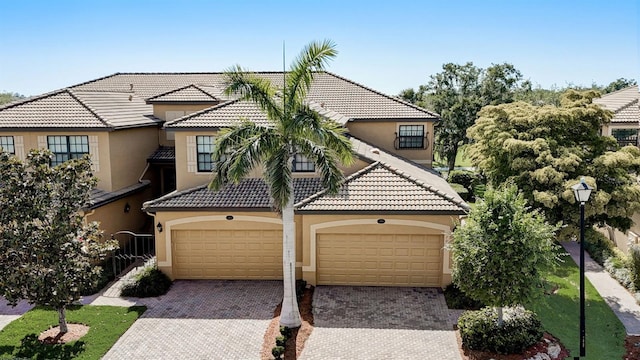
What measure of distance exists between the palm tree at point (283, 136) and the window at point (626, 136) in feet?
59.5

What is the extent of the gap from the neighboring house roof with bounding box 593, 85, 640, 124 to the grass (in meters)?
21.2

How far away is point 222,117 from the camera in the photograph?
65.1 feet

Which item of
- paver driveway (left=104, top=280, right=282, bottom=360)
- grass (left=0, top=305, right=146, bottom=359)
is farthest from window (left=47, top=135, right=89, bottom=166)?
paver driveway (left=104, top=280, right=282, bottom=360)

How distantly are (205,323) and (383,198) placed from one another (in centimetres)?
696

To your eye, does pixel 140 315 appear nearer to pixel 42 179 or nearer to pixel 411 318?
pixel 42 179

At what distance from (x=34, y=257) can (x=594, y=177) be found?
1764 cm

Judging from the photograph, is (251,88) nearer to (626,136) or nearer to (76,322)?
(76,322)

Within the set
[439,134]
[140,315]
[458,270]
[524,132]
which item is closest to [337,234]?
[458,270]

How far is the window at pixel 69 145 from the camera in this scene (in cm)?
2095

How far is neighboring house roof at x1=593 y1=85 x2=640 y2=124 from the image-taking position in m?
25.0

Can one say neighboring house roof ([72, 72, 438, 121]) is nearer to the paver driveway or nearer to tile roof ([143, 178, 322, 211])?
tile roof ([143, 178, 322, 211])

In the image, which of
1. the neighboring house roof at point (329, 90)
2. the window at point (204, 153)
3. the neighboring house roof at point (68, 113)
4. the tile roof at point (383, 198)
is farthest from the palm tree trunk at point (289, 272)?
the neighboring house roof at point (68, 113)

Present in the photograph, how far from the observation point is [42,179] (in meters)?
13.5

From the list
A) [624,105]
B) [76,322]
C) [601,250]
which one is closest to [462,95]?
[624,105]
